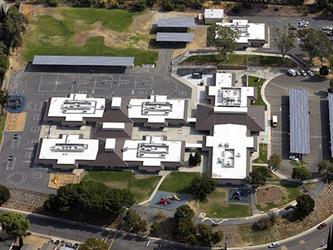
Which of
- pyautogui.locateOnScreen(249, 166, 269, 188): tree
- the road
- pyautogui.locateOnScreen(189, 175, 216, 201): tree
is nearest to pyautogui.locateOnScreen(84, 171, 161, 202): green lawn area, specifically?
pyautogui.locateOnScreen(189, 175, 216, 201): tree

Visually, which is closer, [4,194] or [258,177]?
[258,177]

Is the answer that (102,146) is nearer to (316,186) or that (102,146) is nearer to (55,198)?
(55,198)

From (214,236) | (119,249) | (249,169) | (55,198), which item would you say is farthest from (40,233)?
(249,169)

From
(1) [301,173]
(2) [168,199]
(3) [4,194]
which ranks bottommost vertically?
(3) [4,194]

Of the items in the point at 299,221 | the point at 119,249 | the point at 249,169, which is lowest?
the point at 119,249

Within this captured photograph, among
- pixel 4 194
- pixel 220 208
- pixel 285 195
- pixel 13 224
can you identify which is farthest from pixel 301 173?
pixel 4 194

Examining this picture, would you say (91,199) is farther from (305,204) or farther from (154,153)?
(305,204)
